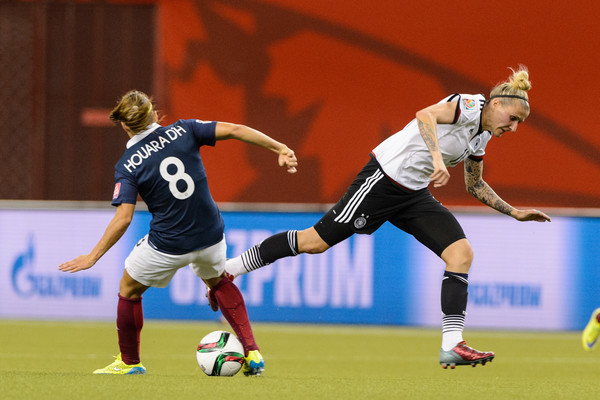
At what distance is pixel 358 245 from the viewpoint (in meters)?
9.44

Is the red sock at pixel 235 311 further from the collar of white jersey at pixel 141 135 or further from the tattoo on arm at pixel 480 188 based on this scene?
the tattoo on arm at pixel 480 188

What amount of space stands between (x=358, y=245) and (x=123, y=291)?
414 cm

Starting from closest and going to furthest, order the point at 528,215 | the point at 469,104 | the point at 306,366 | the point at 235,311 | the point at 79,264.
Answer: the point at 79,264, the point at 469,104, the point at 235,311, the point at 528,215, the point at 306,366

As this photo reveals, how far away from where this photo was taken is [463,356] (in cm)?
517

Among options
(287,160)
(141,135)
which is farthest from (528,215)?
(141,135)

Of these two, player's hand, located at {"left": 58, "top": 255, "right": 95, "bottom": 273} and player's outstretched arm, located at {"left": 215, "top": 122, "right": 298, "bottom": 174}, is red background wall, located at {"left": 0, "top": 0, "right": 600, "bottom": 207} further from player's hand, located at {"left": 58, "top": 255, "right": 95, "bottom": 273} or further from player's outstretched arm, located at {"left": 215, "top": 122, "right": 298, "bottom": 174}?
player's hand, located at {"left": 58, "top": 255, "right": 95, "bottom": 273}

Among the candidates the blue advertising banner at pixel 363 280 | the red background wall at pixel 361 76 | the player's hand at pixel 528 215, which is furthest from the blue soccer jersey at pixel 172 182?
the red background wall at pixel 361 76

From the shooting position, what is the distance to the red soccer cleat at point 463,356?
5.12 meters

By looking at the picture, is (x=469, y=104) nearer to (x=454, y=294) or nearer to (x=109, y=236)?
(x=454, y=294)

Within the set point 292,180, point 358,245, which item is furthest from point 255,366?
point 292,180

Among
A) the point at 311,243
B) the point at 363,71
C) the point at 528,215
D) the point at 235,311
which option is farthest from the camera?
the point at 363,71

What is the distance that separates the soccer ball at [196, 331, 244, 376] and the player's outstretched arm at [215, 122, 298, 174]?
107cm

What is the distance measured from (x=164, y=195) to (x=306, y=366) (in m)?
2.18

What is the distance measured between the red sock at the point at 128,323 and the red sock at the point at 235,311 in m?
0.46
